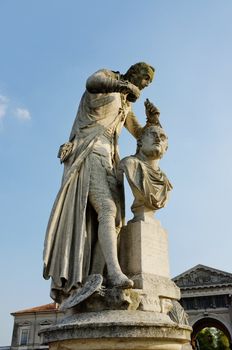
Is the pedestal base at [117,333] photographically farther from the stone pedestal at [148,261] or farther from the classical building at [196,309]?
the classical building at [196,309]

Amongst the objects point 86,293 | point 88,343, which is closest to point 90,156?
point 86,293

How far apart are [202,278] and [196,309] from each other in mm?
4286

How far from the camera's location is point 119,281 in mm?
3713

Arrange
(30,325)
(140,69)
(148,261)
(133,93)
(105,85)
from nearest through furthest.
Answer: (148,261) → (105,85) → (133,93) → (140,69) → (30,325)

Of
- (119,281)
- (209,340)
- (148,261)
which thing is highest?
(209,340)

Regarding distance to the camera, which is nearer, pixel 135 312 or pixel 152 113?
pixel 135 312

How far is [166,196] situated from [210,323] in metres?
51.1

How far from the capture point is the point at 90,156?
15.2 ft

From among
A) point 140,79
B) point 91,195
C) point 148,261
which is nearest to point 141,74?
point 140,79

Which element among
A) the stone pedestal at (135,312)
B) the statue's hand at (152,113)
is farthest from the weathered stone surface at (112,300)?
the statue's hand at (152,113)

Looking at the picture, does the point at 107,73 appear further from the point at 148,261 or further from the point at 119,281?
the point at 119,281

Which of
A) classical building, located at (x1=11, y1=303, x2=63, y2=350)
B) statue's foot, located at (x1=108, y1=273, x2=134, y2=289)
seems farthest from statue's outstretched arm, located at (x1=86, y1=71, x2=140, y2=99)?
classical building, located at (x1=11, y1=303, x2=63, y2=350)

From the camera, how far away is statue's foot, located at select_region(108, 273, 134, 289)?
368 cm

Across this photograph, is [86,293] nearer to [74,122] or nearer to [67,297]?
[67,297]
